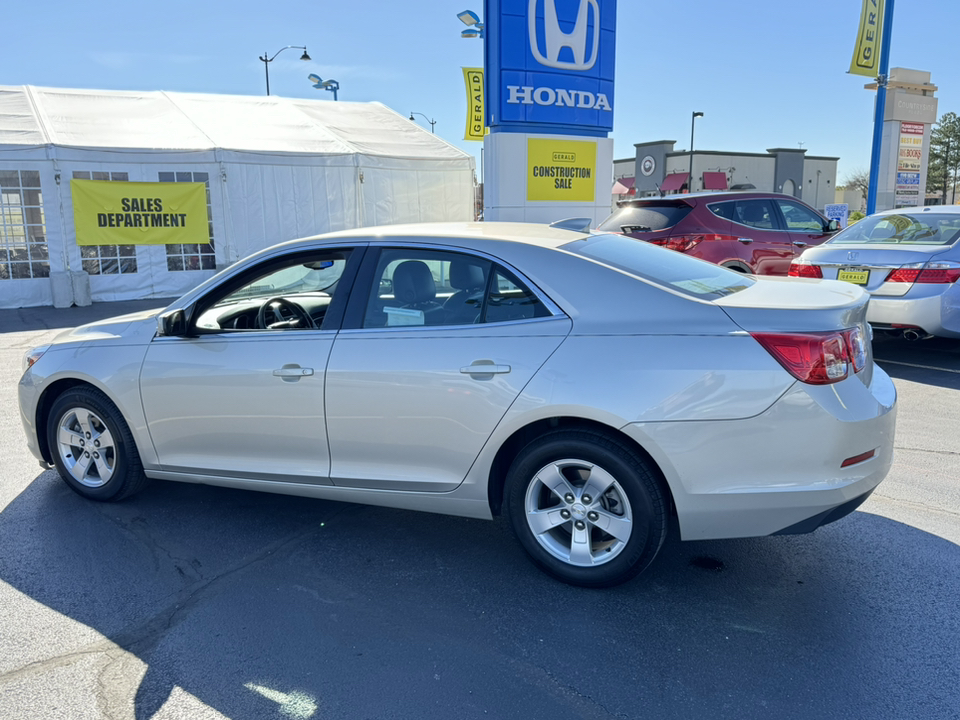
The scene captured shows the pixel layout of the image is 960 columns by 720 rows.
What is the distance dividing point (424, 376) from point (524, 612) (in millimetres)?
1101

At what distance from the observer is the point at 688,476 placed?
3.05m

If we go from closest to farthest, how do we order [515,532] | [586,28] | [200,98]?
[515,532], [586,28], [200,98]

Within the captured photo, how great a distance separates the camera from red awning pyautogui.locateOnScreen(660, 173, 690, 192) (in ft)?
159

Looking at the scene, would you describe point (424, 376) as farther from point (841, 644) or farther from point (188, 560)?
point (841, 644)

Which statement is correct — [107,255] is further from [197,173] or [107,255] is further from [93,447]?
[93,447]

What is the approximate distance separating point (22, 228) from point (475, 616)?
1396cm

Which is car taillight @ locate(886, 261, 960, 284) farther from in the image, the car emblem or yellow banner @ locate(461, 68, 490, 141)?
yellow banner @ locate(461, 68, 490, 141)

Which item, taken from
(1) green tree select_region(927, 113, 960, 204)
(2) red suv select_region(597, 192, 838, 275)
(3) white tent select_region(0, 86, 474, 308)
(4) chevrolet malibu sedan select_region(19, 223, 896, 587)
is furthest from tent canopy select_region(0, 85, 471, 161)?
(1) green tree select_region(927, 113, 960, 204)

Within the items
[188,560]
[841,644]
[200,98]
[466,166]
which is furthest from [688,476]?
[200,98]

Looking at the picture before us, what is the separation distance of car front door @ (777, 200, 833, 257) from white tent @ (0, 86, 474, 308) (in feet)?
30.0

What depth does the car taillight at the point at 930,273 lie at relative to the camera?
705 centimetres

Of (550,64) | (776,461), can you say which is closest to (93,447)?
(776,461)

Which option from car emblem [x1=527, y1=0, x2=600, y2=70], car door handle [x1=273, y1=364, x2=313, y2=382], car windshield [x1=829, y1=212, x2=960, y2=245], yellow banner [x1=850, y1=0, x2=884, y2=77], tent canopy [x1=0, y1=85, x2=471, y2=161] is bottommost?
car door handle [x1=273, y1=364, x2=313, y2=382]

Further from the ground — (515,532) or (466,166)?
(466,166)
